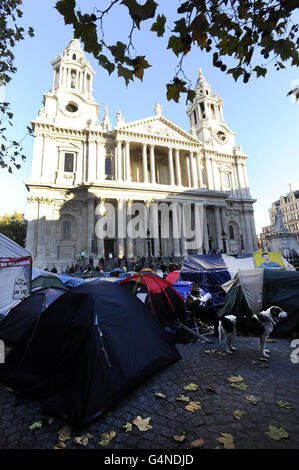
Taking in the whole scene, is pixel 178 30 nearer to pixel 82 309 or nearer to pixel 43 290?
pixel 82 309

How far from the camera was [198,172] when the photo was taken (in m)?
34.8

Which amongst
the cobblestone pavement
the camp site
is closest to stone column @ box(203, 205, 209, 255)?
the camp site

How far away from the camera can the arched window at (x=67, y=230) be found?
1100 inches

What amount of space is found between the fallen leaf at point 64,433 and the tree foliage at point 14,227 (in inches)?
1742

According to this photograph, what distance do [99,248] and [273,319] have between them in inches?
902

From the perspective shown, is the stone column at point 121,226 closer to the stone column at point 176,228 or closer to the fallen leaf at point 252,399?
the stone column at point 176,228

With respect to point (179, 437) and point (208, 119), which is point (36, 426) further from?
point (208, 119)

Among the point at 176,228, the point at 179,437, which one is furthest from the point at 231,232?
the point at 179,437

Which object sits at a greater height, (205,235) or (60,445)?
(205,235)

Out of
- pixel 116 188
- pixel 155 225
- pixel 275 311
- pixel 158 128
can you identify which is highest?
pixel 158 128

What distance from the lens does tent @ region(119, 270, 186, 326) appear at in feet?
22.8

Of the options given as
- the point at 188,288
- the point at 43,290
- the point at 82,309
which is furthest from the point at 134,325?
the point at 188,288

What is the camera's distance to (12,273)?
783 centimetres

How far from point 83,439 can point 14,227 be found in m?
A: 46.9
